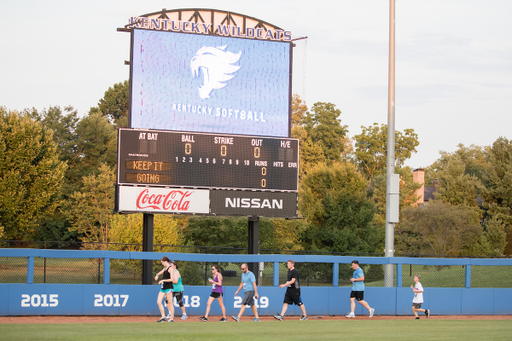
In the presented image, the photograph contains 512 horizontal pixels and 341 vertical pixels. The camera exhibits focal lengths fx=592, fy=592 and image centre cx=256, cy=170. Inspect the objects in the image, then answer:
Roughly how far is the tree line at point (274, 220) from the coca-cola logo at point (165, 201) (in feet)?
30.7

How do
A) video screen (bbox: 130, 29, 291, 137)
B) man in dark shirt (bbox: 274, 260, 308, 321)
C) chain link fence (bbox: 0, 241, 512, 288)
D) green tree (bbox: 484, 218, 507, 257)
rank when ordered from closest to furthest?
man in dark shirt (bbox: 274, 260, 308, 321), video screen (bbox: 130, 29, 291, 137), chain link fence (bbox: 0, 241, 512, 288), green tree (bbox: 484, 218, 507, 257)

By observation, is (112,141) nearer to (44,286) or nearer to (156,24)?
(156,24)

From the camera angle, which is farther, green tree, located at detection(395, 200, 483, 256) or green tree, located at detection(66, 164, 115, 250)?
green tree, located at detection(66, 164, 115, 250)

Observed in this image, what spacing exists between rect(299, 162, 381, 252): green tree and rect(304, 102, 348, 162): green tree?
2739 centimetres

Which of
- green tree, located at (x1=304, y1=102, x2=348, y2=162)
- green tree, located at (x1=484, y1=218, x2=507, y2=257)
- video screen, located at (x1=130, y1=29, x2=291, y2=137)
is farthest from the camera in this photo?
green tree, located at (x1=304, y1=102, x2=348, y2=162)

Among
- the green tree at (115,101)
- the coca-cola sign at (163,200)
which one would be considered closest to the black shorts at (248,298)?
the coca-cola sign at (163,200)

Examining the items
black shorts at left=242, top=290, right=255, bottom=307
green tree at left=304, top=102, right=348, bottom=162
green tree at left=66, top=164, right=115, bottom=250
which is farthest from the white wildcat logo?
green tree at left=304, top=102, right=348, bottom=162

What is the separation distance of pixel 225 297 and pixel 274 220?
16762mm

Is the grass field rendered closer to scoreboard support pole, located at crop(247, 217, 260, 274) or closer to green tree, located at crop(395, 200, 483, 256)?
scoreboard support pole, located at crop(247, 217, 260, 274)

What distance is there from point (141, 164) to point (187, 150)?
146cm

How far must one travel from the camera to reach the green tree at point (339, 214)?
109ft

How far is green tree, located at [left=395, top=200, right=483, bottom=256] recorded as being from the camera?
41.4 metres

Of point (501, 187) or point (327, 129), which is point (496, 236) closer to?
point (501, 187)

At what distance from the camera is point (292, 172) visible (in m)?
19.1
